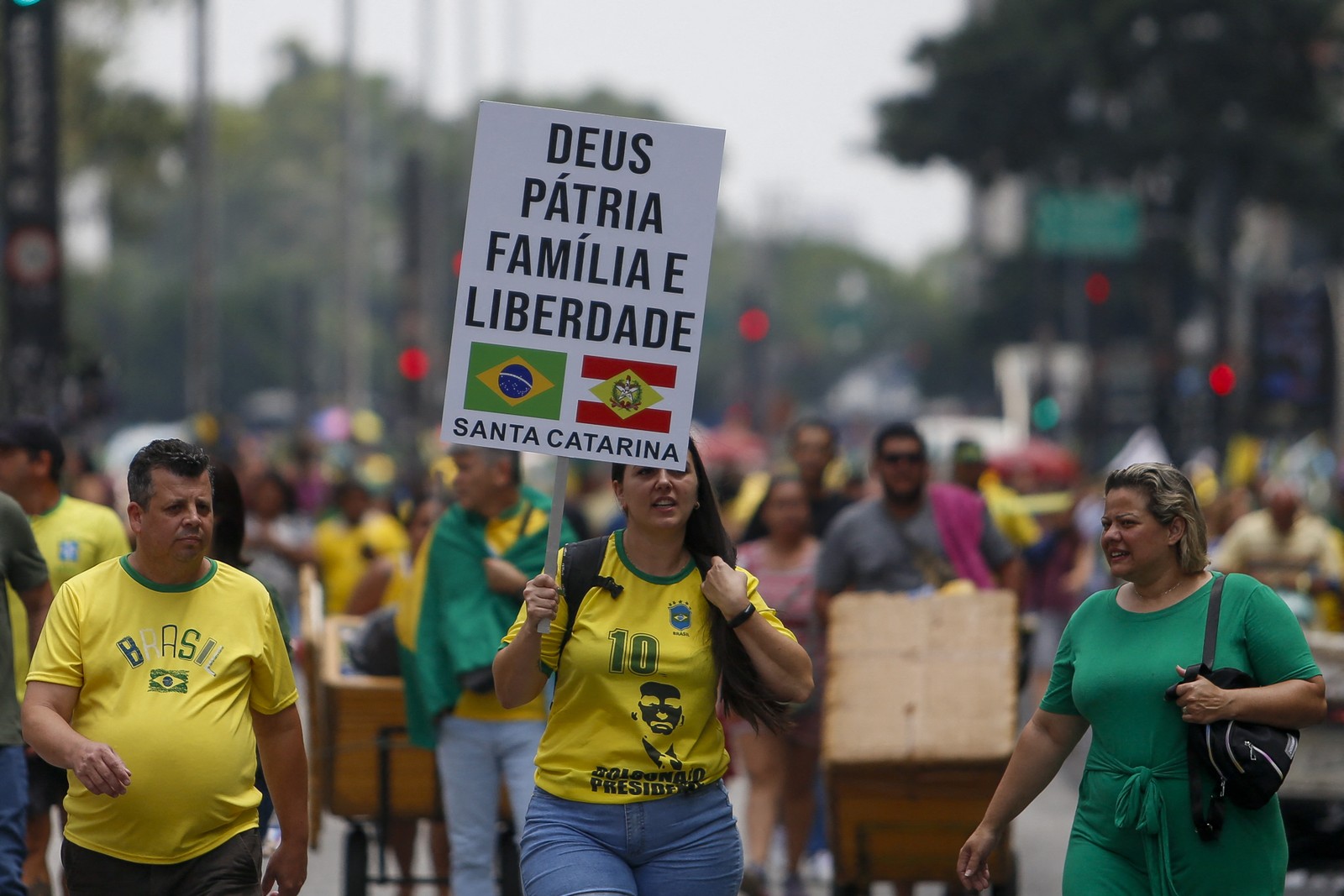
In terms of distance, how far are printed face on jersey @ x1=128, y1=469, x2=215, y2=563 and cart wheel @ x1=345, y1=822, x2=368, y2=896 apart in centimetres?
345

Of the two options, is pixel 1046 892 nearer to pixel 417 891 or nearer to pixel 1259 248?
pixel 417 891

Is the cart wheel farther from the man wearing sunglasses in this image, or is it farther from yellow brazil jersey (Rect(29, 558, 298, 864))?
yellow brazil jersey (Rect(29, 558, 298, 864))

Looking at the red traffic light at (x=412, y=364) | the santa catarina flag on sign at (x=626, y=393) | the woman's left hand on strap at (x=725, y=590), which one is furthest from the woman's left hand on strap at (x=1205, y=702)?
the red traffic light at (x=412, y=364)

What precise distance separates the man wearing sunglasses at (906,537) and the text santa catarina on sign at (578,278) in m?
3.60

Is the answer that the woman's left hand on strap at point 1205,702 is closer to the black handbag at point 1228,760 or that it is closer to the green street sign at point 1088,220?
the black handbag at point 1228,760

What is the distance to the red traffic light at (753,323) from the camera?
44000 millimetres

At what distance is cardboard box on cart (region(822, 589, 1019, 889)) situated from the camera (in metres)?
7.91

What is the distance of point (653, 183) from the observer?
5.64m

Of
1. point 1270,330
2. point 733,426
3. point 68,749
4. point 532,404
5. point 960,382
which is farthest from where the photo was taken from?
point 960,382

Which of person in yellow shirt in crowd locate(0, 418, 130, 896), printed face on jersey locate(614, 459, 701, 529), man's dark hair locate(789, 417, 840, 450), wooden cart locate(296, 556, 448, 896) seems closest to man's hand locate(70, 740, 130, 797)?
printed face on jersey locate(614, 459, 701, 529)

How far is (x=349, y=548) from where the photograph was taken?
14.5 metres

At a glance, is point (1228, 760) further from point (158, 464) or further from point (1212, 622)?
point (158, 464)

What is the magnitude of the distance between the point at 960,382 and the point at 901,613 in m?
56.2

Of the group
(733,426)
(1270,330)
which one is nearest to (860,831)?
(1270,330)
